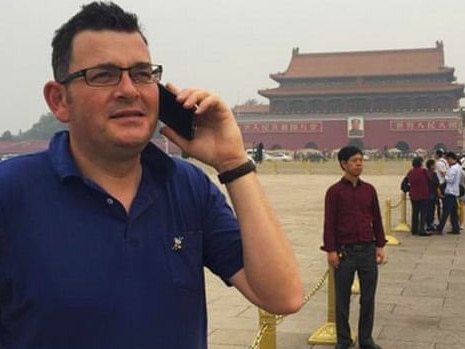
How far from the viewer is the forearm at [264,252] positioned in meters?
1.39

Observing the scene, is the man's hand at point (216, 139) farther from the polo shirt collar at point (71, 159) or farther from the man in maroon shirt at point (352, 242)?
the man in maroon shirt at point (352, 242)

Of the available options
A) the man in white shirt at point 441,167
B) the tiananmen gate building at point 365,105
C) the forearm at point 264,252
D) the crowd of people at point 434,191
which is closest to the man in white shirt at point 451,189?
the crowd of people at point 434,191

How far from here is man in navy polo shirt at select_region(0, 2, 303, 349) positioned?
1.25m

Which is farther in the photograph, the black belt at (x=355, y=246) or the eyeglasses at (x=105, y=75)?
the black belt at (x=355, y=246)

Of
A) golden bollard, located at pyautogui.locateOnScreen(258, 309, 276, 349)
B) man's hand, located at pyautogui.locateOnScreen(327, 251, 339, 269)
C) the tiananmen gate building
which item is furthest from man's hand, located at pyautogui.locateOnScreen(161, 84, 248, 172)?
the tiananmen gate building

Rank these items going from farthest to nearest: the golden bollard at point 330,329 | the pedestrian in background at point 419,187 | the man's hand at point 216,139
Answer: the pedestrian in background at point 419,187 → the golden bollard at point 330,329 → the man's hand at point 216,139

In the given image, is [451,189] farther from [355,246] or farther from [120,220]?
[120,220]

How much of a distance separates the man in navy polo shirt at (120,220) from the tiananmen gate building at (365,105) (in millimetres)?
52793

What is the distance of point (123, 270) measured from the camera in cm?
128

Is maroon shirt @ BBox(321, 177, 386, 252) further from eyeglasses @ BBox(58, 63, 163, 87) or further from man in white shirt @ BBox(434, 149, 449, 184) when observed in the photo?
man in white shirt @ BBox(434, 149, 449, 184)

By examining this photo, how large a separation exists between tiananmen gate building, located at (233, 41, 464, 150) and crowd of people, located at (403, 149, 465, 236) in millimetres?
43669

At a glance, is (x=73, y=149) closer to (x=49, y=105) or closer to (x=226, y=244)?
(x=49, y=105)

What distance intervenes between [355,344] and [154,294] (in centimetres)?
357

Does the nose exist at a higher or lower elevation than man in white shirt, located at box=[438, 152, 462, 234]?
higher
